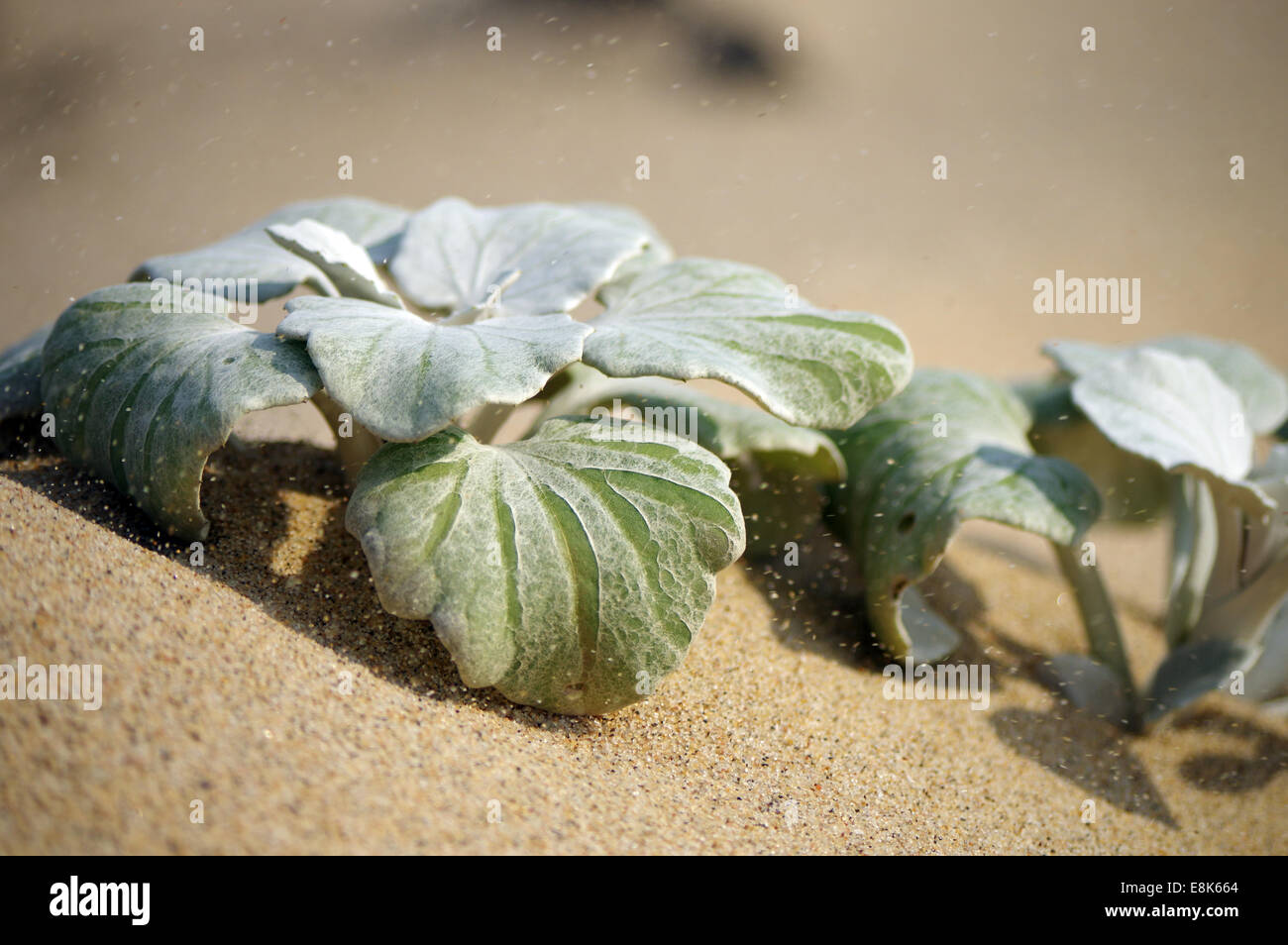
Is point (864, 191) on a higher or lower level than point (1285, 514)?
higher

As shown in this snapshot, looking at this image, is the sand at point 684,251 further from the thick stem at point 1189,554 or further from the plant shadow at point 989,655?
the thick stem at point 1189,554

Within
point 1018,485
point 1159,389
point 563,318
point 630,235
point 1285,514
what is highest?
point 630,235

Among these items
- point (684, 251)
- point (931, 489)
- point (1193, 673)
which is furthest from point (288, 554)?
point (684, 251)

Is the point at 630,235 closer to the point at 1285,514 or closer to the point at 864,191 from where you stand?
the point at 1285,514

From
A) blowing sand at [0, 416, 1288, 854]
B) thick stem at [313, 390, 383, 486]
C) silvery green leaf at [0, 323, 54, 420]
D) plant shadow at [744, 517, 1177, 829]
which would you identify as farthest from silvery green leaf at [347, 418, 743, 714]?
silvery green leaf at [0, 323, 54, 420]

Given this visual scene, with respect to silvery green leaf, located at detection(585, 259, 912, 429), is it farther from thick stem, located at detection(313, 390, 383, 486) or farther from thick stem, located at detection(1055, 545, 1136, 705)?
thick stem, located at detection(1055, 545, 1136, 705)

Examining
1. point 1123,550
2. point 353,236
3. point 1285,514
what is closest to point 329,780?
point 353,236
